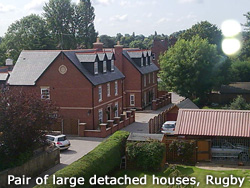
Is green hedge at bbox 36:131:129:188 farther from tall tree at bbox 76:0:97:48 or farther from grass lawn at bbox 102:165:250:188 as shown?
tall tree at bbox 76:0:97:48

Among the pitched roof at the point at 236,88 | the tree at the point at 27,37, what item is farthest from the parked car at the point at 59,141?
the tree at the point at 27,37

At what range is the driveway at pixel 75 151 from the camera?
26.3m

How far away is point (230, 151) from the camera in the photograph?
26.2 m

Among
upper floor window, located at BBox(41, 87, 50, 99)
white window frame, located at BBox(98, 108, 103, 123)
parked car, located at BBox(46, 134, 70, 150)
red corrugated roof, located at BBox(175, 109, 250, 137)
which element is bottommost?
parked car, located at BBox(46, 134, 70, 150)

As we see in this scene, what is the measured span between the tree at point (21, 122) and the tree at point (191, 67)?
30507 mm

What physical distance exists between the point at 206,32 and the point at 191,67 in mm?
38110

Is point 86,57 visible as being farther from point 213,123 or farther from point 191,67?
point 191,67

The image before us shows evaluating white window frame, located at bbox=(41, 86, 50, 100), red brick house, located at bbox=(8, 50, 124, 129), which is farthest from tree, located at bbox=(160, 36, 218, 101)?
white window frame, located at bbox=(41, 86, 50, 100)

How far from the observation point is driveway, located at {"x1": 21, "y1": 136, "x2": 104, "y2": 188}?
26.3 metres

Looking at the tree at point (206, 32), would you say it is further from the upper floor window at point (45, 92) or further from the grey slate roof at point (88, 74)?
the upper floor window at point (45, 92)

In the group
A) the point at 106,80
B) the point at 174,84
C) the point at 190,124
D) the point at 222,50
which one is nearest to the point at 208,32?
the point at 222,50

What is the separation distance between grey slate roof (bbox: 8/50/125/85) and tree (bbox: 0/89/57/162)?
505 inches

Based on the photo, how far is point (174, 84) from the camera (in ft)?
175

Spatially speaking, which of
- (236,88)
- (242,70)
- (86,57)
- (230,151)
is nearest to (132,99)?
(86,57)
